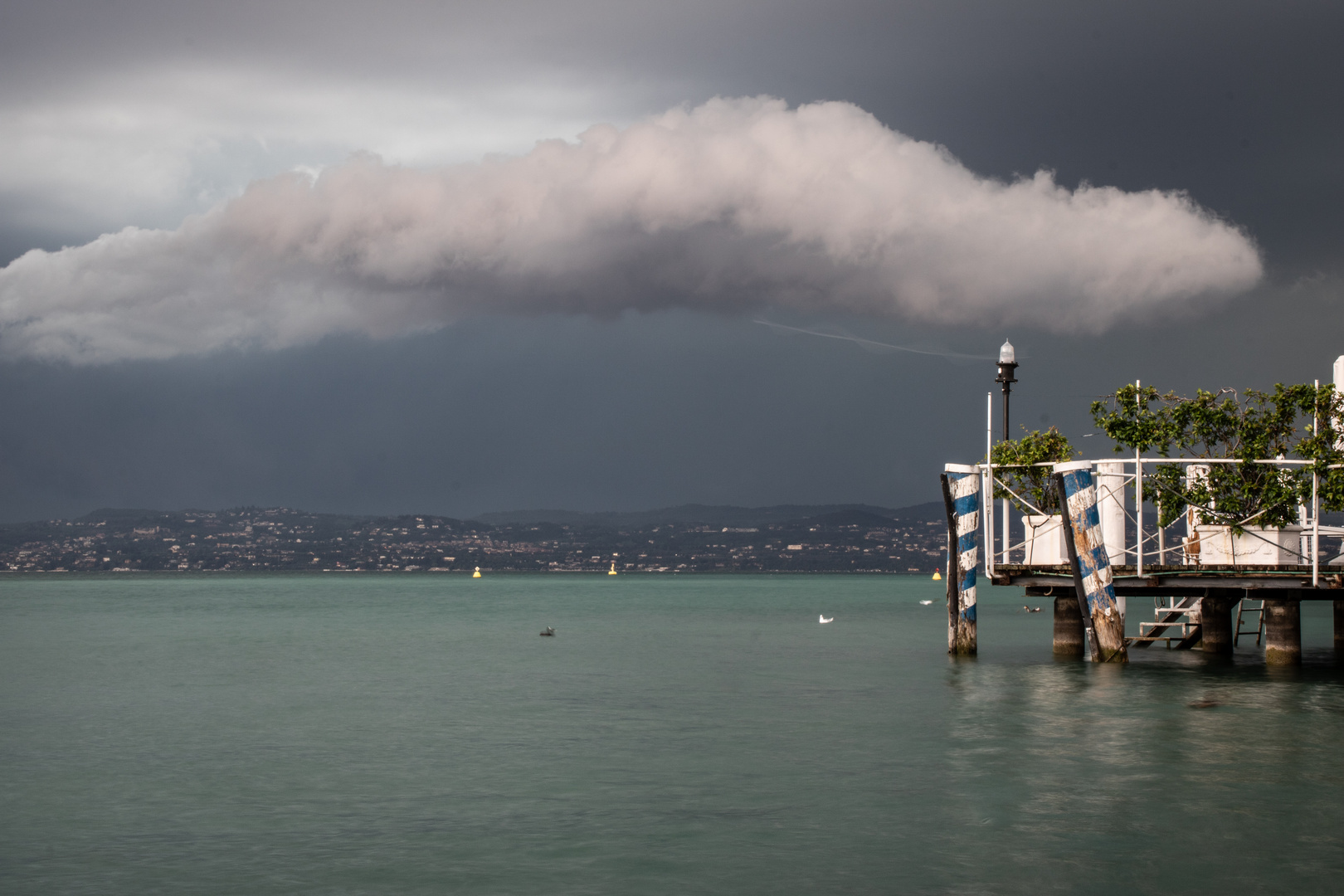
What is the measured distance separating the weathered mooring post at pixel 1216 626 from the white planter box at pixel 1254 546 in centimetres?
577

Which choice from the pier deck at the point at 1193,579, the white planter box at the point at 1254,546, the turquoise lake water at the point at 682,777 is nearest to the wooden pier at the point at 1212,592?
the pier deck at the point at 1193,579

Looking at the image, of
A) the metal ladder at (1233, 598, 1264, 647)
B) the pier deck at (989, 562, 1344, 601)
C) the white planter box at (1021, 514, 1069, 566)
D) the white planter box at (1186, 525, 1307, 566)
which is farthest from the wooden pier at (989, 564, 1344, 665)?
the metal ladder at (1233, 598, 1264, 647)

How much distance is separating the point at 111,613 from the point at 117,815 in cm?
7549

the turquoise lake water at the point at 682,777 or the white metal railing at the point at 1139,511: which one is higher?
the white metal railing at the point at 1139,511

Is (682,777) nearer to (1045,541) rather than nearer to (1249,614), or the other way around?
(1045,541)

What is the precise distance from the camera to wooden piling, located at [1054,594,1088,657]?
1352 inches

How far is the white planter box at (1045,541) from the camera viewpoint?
3222cm

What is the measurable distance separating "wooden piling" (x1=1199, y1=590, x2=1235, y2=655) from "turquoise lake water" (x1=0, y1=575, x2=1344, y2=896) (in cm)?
80

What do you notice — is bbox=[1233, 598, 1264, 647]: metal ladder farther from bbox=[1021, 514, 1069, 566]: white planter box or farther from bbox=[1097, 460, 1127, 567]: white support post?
bbox=[1021, 514, 1069, 566]: white planter box

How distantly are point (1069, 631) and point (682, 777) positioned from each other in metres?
17.7

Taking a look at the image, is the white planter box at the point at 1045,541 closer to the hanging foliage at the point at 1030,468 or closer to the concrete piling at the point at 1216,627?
the hanging foliage at the point at 1030,468

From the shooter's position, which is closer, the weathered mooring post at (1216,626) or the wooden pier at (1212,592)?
the wooden pier at (1212,592)

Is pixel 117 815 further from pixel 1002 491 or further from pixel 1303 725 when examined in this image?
pixel 1002 491

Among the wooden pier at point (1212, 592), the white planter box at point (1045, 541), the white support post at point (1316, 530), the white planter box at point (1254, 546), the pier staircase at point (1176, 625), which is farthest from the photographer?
the pier staircase at point (1176, 625)
